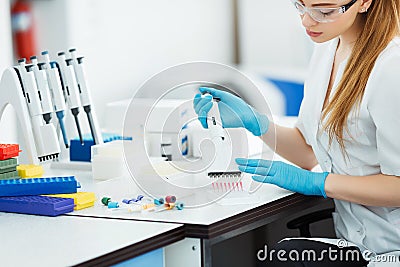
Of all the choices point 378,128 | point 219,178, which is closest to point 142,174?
point 219,178

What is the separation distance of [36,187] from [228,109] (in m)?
0.52

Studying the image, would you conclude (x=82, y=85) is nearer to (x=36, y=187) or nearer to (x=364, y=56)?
Answer: (x=36, y=187)

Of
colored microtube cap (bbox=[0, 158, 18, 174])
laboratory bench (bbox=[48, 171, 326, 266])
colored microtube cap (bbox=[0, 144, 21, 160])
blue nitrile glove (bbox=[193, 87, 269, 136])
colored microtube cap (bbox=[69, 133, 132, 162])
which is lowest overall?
laboratory bench (bbox=[48, 171, 326, 266])

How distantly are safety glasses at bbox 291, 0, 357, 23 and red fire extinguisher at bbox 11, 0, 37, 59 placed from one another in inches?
83.0

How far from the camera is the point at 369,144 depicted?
5.98 ft

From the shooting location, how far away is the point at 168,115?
7.61 feet

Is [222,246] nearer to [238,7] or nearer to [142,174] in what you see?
[142,174]

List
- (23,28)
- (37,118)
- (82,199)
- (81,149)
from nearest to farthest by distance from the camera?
(82,199), (37,118), (81,149), (23,28)

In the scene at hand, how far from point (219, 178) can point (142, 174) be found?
0.19 meters

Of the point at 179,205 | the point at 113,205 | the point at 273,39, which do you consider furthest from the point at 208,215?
the point at 273,39

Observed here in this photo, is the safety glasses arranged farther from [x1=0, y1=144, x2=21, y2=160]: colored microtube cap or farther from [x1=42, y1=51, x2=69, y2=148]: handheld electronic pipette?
[x1=0, y1=144, x2=21, y2=160]: colored microtube cap

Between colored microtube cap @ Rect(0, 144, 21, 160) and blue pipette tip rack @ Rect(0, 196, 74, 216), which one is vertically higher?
colored microtube cap @ Rect(0, 144, 21, 160)

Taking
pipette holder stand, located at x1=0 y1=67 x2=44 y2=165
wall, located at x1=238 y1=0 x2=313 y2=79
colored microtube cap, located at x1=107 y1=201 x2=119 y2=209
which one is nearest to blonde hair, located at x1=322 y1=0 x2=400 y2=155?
colored microtube cap, located at x1=107 y1=201 x2=119 y2=209

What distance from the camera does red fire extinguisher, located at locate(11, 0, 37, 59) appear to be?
3652 mm
